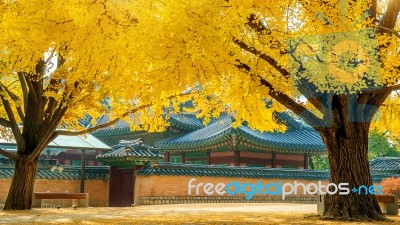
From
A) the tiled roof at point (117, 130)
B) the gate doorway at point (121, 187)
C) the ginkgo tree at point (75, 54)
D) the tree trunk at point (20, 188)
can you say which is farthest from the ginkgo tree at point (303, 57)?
the tiled roof at point (117, 130)

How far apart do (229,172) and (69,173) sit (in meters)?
6.43

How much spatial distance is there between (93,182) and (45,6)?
12263mm

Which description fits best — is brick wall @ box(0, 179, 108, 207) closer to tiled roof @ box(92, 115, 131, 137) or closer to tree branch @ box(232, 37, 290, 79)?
tiled roof @ box(92, 115, 131, 137)

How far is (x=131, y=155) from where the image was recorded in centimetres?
1825

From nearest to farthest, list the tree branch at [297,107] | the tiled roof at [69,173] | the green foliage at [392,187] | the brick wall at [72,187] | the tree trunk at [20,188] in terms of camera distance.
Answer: the tree branch at [297,107], the tree trunk at [20,188], the green foliage at [392,187], the brick wall at [72,187], the tiled roof at [69,173]

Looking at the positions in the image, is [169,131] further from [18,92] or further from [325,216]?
[325,216]

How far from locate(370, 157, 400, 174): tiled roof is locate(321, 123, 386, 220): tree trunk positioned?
1702cm

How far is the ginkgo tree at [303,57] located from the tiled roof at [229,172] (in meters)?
7.79

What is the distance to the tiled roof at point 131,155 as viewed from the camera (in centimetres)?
1836

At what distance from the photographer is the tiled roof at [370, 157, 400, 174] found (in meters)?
26.0

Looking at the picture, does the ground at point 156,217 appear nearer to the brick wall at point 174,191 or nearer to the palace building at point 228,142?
the brick wall at point 174,191

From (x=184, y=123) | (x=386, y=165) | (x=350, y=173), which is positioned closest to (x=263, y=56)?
(x=350, y=173)

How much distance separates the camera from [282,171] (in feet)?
74.3

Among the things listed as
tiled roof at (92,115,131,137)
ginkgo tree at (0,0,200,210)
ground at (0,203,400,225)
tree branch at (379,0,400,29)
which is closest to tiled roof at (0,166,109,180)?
ginkgo tree at (0,0,200,210)
